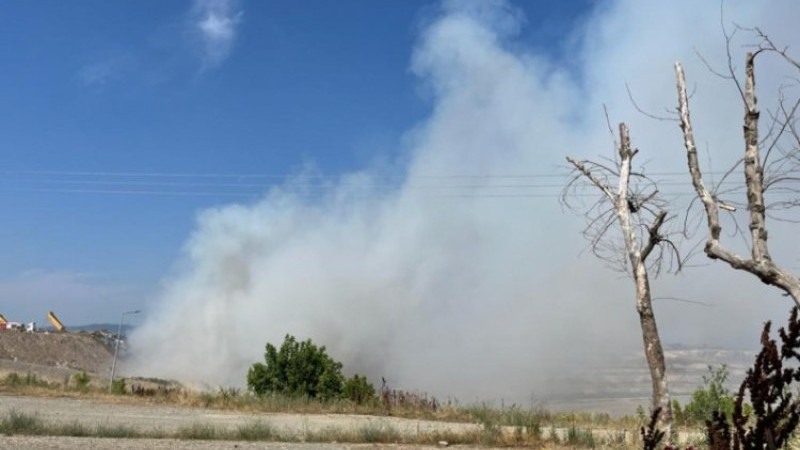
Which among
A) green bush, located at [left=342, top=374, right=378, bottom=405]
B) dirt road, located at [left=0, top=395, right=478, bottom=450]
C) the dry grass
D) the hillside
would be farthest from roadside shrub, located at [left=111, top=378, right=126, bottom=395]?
the hillside

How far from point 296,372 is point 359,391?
4975mm

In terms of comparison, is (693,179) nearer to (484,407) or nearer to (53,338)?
(484,407)

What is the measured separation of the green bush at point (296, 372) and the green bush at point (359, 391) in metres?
2.80

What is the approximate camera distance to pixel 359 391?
26531mm

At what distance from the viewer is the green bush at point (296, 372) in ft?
98.9

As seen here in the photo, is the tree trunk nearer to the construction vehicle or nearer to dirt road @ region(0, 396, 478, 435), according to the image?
dirt road @ region(0, 396, 478, 435)

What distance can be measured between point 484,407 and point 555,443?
750cm

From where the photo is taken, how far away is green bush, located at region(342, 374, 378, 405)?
25.5m

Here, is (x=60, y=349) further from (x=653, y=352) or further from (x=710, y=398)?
(x=653, y=352)

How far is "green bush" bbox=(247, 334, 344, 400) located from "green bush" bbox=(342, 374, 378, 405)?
9.19 feet

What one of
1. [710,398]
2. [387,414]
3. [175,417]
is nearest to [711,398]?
[710,398]

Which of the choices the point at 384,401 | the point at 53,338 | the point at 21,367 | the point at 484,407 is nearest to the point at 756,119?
the point at 484,407

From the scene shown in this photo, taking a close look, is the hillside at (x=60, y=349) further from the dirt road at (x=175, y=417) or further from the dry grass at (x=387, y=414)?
the dirt road at (x=175, y=417)

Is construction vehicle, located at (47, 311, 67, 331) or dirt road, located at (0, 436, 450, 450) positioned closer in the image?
dirt road, located at (0, 436, 450, 450)
